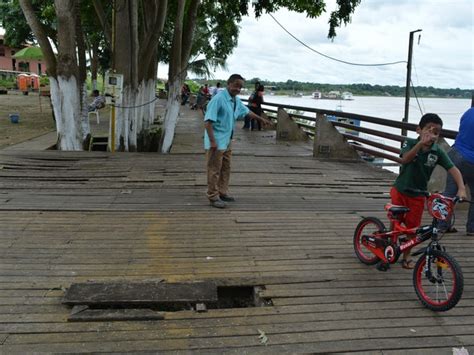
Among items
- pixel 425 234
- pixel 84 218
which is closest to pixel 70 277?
pixel 84 218

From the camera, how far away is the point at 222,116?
18.9 ft

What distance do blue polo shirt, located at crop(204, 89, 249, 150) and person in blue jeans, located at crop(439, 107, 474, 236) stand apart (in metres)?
2.67

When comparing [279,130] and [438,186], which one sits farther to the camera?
[279,130]

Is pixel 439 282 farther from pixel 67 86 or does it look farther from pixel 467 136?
pixel 67 86

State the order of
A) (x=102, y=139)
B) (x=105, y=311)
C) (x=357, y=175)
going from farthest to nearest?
1. (x=102, y=139)
2. (x=357, y=175)
3. (x=105, y=311)

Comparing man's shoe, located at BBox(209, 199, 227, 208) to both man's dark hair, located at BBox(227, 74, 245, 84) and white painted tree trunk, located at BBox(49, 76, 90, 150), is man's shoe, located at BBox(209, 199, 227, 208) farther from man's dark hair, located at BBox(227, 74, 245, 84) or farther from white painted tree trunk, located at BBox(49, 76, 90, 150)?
white painted tree trunk, located at BBox(49, 76, 90, 150)

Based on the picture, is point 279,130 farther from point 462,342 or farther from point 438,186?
point 462,342

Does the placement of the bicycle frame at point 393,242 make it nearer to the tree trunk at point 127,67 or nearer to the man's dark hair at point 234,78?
the man's dark hair at point 234,78

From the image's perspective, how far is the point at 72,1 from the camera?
9.30 metres

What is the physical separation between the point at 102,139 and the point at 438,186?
32.6 feet

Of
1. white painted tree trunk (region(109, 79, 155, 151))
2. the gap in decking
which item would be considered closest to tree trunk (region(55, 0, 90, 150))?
white painted tree trunk (region(109, 79, 155, 151))

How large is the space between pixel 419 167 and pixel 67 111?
781 centimetres

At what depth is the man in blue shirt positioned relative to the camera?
5.66 metres

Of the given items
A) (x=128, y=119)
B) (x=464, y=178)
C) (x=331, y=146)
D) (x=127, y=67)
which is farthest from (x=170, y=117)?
(x=464, y=178)
